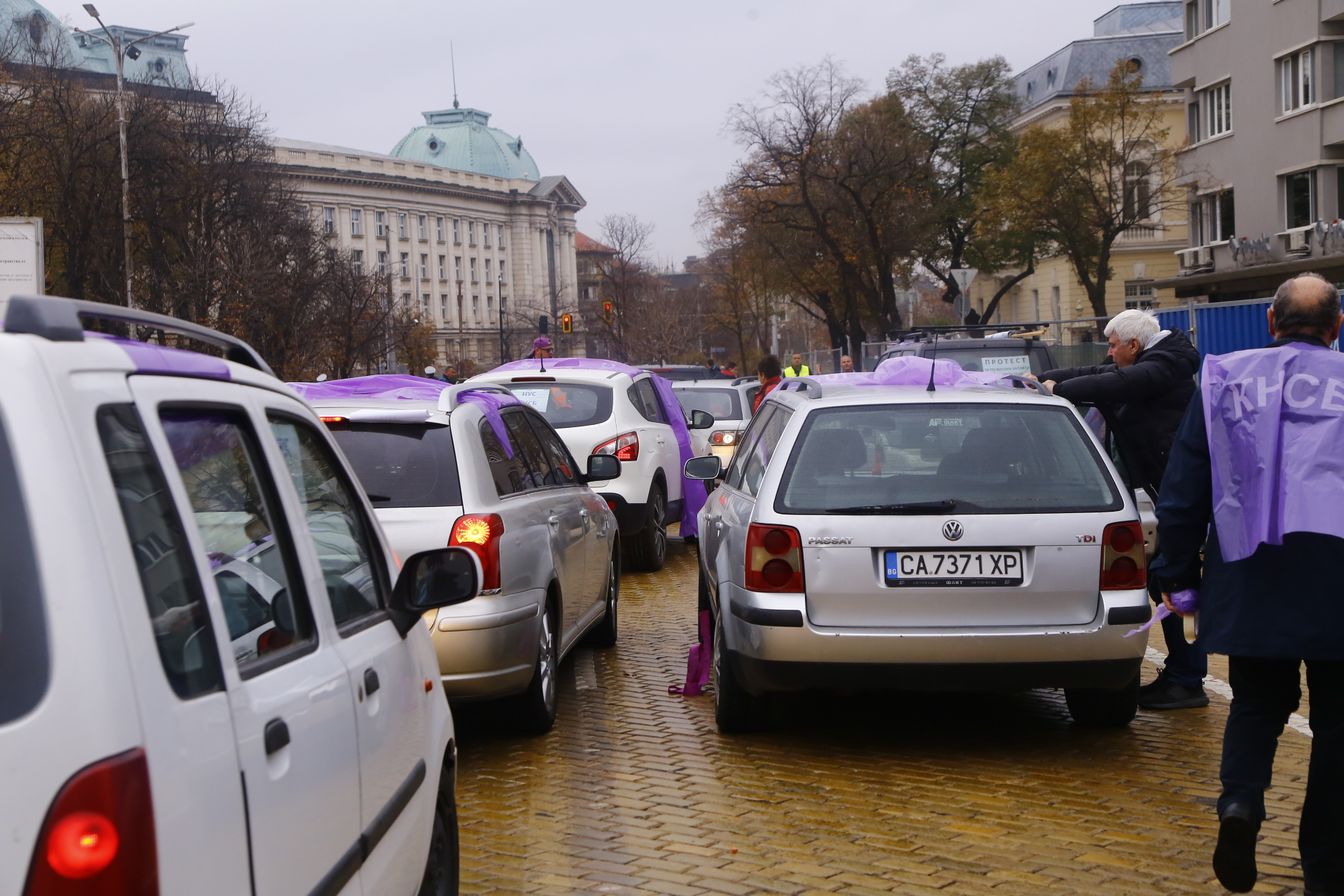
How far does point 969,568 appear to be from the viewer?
5.78 m

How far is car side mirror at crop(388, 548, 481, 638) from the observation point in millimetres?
3391

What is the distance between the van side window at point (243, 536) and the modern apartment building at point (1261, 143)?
37182mm

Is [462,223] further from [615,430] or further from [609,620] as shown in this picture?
[609,620]

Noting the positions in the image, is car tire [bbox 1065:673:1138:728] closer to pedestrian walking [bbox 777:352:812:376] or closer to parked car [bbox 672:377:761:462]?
parked car [bbox 672:377:761:462]

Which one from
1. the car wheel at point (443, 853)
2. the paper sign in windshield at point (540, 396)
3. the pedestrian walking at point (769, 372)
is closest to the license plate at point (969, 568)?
the car wheel at point (443, 853)

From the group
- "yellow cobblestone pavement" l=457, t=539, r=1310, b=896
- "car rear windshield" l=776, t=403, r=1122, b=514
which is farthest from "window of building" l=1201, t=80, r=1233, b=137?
"car rear windshield" l=776, t=403, r=1122, b=514

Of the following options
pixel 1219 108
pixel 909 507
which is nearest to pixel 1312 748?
pixel 909 507

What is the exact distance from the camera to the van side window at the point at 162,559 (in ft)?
6.66

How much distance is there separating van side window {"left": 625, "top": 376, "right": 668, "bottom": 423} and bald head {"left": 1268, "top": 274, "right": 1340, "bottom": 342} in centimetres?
905

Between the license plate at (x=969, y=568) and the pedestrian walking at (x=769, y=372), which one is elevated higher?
the pedestrian walking at (x=769, y=372)

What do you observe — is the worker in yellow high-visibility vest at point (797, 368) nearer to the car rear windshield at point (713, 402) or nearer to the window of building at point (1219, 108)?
the car rear windshield at point (713, 402)

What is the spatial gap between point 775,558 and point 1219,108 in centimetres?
4418

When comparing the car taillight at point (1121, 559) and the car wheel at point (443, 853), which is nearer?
the car wheel at point (443, 853)

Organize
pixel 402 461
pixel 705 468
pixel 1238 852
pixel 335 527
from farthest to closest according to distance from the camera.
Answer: pixel 705 468, pixel 402 461, pixel 1238 852, pixel 335 527
